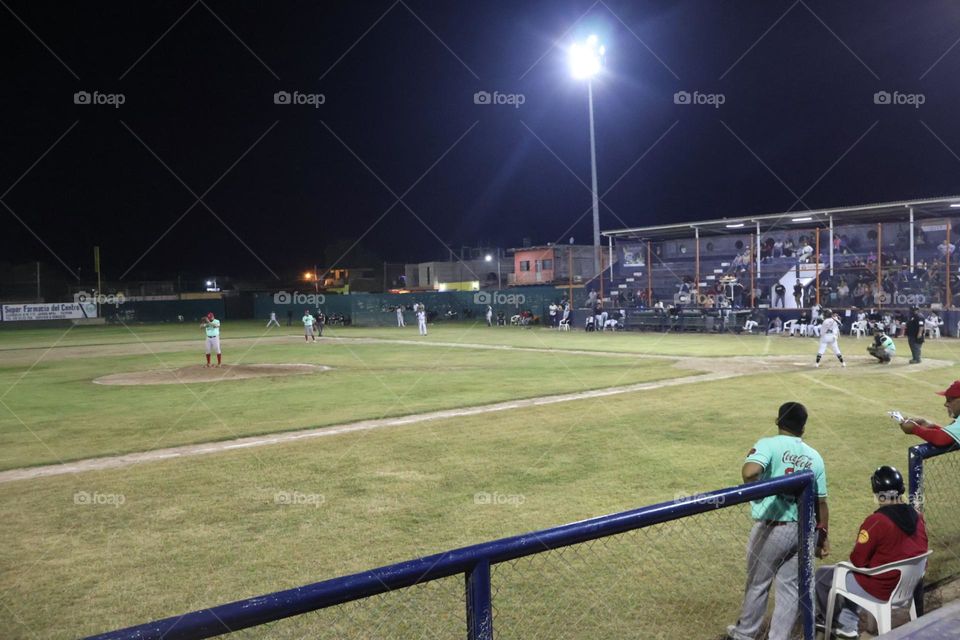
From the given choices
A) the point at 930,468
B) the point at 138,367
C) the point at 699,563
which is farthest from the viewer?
the point at 138,367

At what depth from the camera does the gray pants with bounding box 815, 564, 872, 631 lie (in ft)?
16.0

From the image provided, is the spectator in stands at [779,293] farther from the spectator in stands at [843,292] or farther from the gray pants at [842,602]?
the gray pants at [842,602]

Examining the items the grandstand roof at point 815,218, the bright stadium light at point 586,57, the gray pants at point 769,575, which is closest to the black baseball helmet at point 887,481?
the gray pants at point 769,575

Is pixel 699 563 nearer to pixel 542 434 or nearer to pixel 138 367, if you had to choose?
pixel 542 434

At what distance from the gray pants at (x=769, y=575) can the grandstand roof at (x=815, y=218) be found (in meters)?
Result: 33.9

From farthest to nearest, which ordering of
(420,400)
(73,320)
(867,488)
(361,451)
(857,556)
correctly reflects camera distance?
(73,320) → (420,400) → (361,451) → (867,488) → (857,556)

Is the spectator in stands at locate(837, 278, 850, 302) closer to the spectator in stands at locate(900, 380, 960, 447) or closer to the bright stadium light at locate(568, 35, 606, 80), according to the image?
the bright stadium light at locate(568, 35, 606, 80)

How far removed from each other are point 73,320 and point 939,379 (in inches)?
2445

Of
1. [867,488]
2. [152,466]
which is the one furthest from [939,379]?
[152,466]

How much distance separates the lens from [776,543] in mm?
4836

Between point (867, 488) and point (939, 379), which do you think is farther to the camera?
point (939, 379)

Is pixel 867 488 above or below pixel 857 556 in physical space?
below

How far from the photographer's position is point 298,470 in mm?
10383

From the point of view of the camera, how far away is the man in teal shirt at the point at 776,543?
4.76 metres
